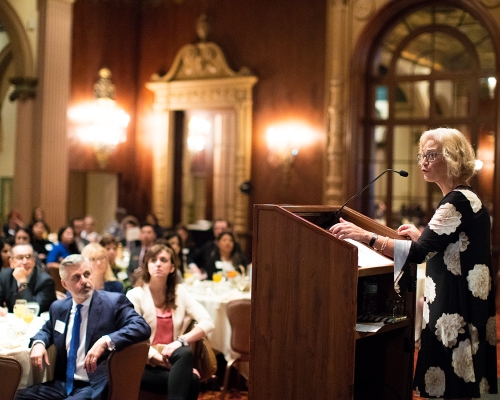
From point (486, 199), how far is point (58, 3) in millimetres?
7041

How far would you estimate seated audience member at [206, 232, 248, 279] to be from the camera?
24.8 feet

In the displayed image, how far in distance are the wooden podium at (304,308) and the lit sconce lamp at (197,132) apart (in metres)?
9.37

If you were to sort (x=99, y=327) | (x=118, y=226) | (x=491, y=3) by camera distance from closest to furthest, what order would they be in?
(x=99, y=327)
(x=491, y=3)
(x=118, y=226)

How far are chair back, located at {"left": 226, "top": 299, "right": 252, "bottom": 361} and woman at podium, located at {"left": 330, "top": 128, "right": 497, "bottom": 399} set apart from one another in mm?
2276

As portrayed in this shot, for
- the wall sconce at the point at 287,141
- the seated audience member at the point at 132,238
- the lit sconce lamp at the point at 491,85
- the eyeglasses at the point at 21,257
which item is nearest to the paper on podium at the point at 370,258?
the eyeglasses at the point at 21,257

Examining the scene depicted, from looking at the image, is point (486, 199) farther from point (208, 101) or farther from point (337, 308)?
point (337, 308)

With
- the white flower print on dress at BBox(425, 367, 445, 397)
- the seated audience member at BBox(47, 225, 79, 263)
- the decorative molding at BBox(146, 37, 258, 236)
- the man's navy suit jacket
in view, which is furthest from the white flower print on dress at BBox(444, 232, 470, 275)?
the decorative molding at BBox(146, 37, 258, 236)

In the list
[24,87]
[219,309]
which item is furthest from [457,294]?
[24,87]

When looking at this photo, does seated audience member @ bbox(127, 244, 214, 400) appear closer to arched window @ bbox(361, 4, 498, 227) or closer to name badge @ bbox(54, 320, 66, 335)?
name badge @ bbox(54, 320, 66, 335)

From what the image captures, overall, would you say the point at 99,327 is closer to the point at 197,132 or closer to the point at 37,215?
the point at 37,215

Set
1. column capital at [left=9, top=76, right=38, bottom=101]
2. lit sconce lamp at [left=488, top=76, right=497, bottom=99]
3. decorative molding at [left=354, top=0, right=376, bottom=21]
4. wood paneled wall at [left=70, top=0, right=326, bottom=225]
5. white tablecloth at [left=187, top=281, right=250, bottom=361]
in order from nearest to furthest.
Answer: white tablecloth at [left=187, top=281, right=250, bottom=361], lit sconce lamp at [left=488, top=76, right=497, bottom=99], decorative molding at [left=354, top=0, right=376, bottom=21], column capital at [left=9, top=76, right=38, bottom=101], wood paneled wall at [left=70, top=0, right=326, bottom=225]

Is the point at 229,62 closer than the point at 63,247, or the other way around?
the point at 63,247

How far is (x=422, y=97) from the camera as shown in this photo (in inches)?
417

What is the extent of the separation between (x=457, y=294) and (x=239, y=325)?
8.19 feet
